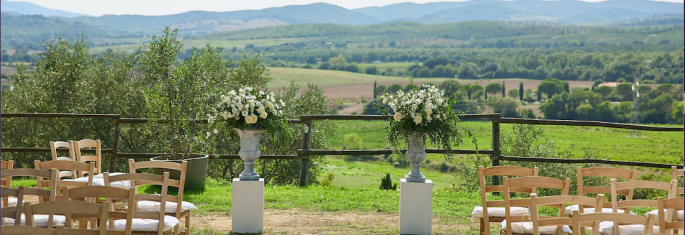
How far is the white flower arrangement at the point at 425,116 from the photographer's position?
5035mm

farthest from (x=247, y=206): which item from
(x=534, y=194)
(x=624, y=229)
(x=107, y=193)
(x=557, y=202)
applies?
(x=624, y=229)

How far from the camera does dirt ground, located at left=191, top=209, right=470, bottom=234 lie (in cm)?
545

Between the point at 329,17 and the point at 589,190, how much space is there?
167946 mm

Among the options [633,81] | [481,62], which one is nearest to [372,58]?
[481,62]

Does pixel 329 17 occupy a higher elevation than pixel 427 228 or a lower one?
higher

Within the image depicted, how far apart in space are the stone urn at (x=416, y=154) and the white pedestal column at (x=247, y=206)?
1.34m

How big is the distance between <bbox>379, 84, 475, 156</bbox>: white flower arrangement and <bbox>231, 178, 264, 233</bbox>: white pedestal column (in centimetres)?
129

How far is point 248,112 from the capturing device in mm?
5141

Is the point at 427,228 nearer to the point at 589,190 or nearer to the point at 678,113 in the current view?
the point at 589,190

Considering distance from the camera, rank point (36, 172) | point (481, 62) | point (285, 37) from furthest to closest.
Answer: point (285, 37)
point (481, 62)
point (36, 172)

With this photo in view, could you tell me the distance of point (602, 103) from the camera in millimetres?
51188

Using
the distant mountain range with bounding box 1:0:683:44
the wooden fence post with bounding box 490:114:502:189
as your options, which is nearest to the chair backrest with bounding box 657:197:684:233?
the wooden fence post with bounding box 490:114:502:189

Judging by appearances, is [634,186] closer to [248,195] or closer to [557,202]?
[557,202]

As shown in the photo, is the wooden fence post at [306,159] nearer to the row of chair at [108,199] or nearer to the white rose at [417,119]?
the white rose at [417,119]
